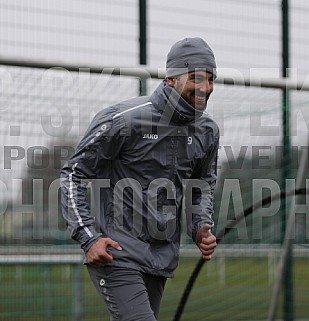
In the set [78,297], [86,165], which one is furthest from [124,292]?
[78,297]

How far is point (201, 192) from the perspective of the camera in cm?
522

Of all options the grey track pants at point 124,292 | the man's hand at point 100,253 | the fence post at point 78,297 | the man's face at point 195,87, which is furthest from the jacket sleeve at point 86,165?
the fence post at point 78,297

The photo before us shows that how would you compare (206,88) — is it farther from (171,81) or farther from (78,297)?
(78,297)

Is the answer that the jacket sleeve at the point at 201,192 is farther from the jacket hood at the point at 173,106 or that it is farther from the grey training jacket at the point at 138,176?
the jacket hood at the point at 173,106

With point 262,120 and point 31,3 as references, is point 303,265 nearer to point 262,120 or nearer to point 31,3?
point 262,120

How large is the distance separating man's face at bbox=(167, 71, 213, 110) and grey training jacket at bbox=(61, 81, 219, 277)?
4 cm

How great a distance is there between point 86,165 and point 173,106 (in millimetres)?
536

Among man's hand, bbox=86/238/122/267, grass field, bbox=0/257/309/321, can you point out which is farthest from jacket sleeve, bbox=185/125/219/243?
grass field, bbox=0/257/309/321

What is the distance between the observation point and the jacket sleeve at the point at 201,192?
16.7 feet

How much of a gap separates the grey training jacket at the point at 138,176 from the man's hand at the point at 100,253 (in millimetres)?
93

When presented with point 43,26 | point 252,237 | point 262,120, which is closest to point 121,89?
point 43,26

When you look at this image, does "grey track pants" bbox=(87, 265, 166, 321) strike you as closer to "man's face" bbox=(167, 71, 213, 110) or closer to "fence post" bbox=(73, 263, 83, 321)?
"man's face" bbox=(167, 71, 213, 110)

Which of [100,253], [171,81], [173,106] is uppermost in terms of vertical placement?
[171,81]

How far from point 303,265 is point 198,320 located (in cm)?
106
